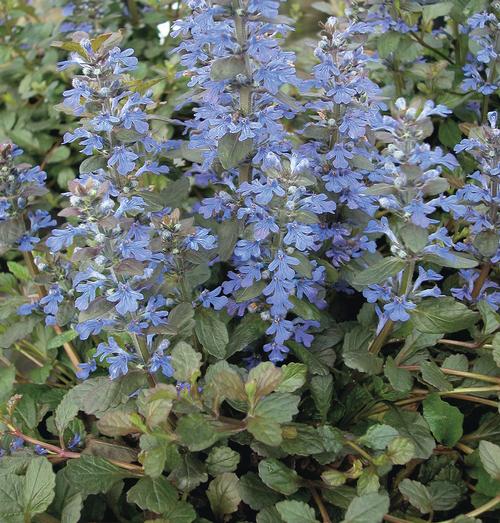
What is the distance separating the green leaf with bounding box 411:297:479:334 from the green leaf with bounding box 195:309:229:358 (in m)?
0.52

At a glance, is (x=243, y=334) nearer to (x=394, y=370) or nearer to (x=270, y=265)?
(x=270, y=265)

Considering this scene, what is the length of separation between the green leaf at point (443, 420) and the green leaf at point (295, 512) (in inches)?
18.9

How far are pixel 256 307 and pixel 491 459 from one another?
75cm

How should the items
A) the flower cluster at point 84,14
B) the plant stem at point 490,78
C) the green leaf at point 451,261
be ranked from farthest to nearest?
the flower cluster at point 84,14 → the plant stem at point 490,78 → the green leaf at point 451,261

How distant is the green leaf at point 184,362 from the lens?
5.13 feet

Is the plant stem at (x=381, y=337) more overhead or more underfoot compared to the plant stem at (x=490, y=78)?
more underfoot

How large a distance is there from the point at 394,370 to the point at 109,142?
39.5 inches

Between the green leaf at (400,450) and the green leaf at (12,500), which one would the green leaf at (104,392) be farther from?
the green leaf at (400,450)

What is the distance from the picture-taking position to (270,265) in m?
1.74

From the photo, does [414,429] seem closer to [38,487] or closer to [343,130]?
[343,130]

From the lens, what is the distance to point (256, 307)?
1.95 meters

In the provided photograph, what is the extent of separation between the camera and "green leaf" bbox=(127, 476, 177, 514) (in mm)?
1572

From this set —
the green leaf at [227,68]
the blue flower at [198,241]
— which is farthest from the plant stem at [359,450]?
the green leaf at [227,68]

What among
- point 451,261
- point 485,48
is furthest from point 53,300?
point 485,48
